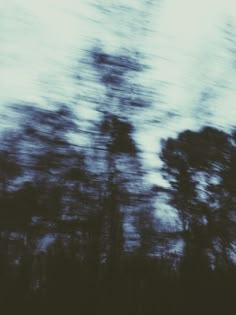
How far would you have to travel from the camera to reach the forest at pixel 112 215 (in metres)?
6.27

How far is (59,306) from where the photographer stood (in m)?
7.83

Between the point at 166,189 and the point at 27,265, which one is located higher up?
the point at 166,189

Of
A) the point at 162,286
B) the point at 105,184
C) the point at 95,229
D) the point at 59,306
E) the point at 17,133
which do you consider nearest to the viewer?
the point at 17,133

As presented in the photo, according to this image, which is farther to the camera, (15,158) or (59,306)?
(59,306)

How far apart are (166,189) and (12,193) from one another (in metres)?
2.82

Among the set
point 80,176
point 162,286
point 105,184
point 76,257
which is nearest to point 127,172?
point 105,184

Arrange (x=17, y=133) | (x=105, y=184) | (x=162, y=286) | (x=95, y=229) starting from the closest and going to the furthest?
(x=17, y=133), (x=105, y=184), (x=95, y=229), (x=162, y=286)

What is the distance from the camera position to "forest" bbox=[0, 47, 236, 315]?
627 cm

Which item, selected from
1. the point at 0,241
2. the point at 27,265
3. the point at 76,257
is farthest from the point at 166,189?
the point at 27,265

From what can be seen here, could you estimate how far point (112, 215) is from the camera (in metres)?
6.79

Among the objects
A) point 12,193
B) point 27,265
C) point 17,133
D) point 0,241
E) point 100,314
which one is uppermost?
point 17,133

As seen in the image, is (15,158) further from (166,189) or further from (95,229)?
(166,189)

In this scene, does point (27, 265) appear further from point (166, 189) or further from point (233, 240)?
point (233, 240)

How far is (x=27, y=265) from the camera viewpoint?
340 inches
